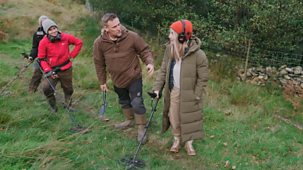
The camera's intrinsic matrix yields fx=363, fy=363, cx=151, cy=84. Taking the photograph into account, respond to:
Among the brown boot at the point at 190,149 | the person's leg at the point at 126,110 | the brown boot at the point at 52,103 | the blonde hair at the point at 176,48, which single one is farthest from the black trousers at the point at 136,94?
the brown boot at the point at 52,103

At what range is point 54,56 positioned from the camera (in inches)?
220

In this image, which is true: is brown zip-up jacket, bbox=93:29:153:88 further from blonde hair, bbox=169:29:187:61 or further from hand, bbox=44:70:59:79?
hand, bbox=44:70:59:79

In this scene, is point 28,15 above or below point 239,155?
above

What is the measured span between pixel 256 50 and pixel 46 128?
4.80 meters

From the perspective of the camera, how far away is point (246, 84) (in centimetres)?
738

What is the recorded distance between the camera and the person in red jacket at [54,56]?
5438 mm

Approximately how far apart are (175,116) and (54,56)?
2.27 m

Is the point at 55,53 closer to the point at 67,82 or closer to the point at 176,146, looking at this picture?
the point at 67,82

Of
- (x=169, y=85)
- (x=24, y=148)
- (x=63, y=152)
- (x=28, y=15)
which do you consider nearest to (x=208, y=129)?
(x=169, y=85)

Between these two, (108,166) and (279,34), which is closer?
(108,166)

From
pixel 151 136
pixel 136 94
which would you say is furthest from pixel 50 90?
pixel 151 136

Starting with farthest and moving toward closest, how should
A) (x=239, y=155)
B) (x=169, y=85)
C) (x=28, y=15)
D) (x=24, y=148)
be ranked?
(x=28, y=15) < (x=239, y=155) < (x=169, y=85) < (x=24, y=148)

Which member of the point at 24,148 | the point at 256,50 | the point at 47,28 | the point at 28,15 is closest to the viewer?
the point at 24,148

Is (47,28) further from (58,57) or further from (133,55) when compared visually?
(133,55)
